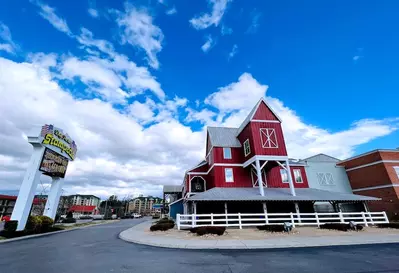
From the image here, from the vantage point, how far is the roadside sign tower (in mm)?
17250

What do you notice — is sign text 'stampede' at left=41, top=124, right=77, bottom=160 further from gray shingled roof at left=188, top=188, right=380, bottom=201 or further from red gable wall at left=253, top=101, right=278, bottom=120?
red gable wall at left=253, top=101, right=278, bottom=120

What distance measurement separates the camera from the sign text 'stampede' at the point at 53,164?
63.3ft

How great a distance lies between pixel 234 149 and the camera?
2708cm

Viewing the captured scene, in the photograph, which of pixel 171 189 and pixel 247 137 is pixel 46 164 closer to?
pixel 247 137

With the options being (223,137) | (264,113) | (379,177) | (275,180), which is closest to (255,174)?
(275,180)

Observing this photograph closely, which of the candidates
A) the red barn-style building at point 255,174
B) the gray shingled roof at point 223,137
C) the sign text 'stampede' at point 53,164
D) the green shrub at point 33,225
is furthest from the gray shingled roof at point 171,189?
the green shrub at point 33,225

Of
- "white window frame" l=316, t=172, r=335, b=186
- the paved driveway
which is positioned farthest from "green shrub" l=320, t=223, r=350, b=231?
"white window frame" l=316, t=172, r=335, b=186

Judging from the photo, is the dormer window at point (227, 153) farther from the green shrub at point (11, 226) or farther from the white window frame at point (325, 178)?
the green shrub at point (11, 226)

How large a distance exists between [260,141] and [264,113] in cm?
430

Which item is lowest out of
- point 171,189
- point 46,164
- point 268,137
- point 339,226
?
point 339,226

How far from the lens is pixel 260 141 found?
23906 mm

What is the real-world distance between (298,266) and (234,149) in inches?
810

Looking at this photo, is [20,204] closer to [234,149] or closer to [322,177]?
[234,149]

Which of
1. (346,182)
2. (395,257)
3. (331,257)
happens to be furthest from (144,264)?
(346,182)
